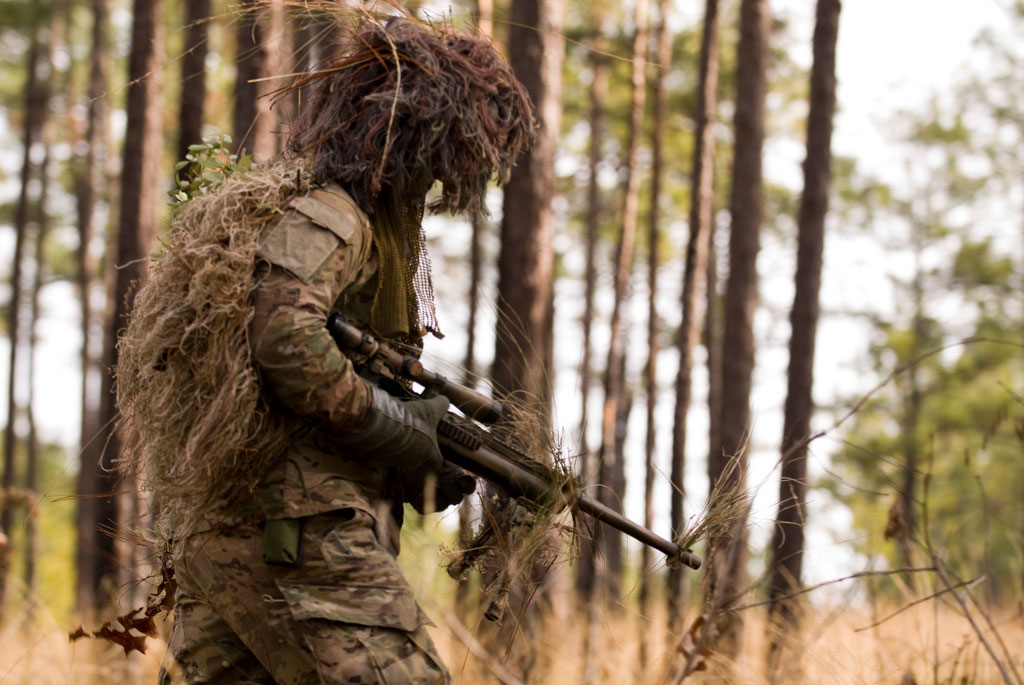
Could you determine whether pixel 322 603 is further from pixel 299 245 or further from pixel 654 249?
pixel 654 249

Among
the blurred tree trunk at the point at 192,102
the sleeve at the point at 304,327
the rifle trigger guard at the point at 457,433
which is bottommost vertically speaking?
the rifle trigger guard at the point at 457,433

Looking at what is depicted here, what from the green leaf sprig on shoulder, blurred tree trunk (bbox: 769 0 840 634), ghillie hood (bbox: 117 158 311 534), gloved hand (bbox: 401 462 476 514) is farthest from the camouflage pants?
blurred tree trunk (bbox: 769 0 840 634)

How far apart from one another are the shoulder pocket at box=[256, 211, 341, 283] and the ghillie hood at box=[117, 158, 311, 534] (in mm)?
53

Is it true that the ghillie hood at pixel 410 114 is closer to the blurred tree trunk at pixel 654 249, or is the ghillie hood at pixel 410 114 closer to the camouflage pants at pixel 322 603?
the camouflage pants at pixel 322 603

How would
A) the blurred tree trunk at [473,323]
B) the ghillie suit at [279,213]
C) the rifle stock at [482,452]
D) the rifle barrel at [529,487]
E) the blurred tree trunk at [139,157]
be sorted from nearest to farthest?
the ghillie suit at [279,213], the rifle stock at [482,452], the rifle barrel at [529,487], the blurred tree trunk at [473,323], the blurred tree trunk at [139,157]

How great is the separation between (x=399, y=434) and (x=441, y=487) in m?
0.48

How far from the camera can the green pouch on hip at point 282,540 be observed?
9.09 feet

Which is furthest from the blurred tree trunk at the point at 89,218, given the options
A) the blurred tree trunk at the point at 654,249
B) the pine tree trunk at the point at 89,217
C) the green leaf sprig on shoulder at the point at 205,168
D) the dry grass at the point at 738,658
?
the green leaf sprig on shoulder at the point at 205,168

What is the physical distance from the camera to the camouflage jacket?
2760 millimetres

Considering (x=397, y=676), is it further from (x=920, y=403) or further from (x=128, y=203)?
(x=920, y=403)

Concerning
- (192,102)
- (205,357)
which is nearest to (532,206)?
(192,102)

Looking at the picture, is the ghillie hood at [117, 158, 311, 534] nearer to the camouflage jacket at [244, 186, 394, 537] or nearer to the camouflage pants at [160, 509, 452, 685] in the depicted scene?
the camouflage jacket at [244, 186, 394, 537]

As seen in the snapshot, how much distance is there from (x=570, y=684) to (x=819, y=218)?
4680 millimetres

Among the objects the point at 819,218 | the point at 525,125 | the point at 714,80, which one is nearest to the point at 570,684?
the point at 525,125
